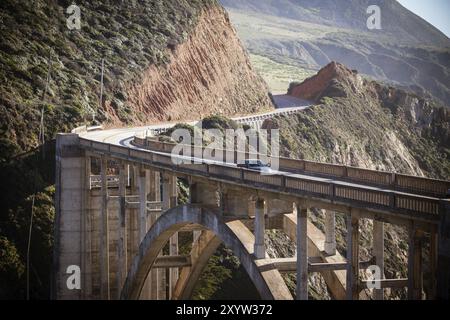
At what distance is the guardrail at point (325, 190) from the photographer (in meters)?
19.7

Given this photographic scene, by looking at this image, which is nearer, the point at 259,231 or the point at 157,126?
the point at 259,231

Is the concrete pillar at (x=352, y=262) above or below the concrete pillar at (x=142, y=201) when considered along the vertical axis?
below

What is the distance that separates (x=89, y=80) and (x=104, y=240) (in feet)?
89.2

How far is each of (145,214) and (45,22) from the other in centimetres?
4206

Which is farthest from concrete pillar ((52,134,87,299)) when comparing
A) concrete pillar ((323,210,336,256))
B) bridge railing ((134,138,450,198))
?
concrete pillar ((323,210,336,256))

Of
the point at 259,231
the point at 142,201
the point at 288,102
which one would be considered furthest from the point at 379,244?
the point at 288,102

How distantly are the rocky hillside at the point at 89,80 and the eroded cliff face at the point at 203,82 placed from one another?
13 cm

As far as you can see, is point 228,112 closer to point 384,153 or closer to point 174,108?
point 174,108

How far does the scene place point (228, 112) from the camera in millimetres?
86125

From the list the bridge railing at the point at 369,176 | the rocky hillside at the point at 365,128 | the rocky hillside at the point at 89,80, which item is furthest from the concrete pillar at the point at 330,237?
the rocky hillside at the point at 365,128

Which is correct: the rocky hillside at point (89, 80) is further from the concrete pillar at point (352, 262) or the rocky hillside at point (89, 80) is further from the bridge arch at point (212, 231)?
the concrete pillar at point (352, 262)

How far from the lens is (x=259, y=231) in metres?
25.9
